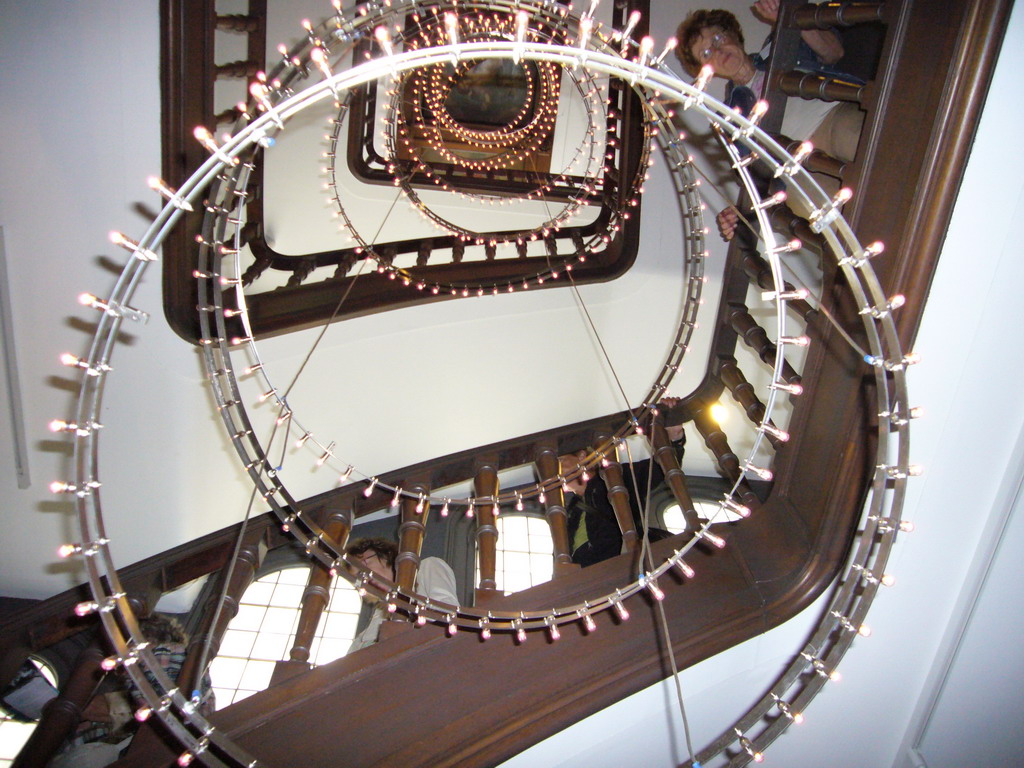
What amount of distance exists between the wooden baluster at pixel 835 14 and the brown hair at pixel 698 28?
1.73 feet

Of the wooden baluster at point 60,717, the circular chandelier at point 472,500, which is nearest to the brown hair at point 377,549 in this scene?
the circular chandelier at point 472,500

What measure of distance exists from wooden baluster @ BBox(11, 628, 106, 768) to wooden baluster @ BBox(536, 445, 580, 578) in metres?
1.74

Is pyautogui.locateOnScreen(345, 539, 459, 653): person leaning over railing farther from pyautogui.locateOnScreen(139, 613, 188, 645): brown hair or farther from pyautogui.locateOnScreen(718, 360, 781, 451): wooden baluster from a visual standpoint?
pyautogui.locateOnScreen(718, 360, 781, 451): wooden baluster

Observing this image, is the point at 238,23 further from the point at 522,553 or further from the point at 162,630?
the point at 522,553

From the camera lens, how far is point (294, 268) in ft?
12.1

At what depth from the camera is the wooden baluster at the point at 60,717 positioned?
7.37 feet

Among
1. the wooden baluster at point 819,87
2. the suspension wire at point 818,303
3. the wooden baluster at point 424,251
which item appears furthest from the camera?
the wooden baluster at point 424,251

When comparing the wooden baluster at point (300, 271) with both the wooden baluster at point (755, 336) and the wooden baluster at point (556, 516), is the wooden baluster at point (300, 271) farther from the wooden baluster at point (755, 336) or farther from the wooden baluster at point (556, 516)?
the wooden baluster at point (755, 336)

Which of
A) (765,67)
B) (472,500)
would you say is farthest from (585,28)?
(765,67)

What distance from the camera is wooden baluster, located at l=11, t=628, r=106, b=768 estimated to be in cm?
225

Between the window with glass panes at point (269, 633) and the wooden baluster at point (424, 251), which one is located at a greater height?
the wooden baluster at point (424, 251)

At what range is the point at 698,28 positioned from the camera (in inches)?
112

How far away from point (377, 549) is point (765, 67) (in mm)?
3062

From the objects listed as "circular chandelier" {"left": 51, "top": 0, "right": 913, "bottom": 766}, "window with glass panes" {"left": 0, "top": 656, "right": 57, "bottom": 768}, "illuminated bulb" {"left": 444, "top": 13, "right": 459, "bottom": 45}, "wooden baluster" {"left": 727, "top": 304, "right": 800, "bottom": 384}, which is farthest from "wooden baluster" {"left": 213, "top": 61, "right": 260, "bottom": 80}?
"window with glass panes" {"left": 0, "top": 656, "right": 57, "bottom": 768}
